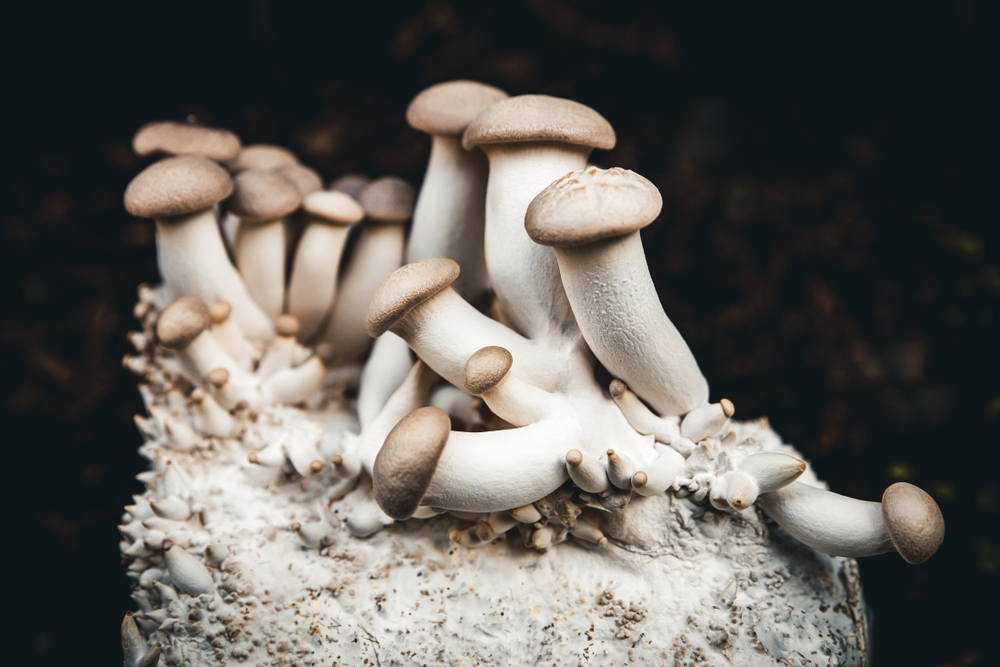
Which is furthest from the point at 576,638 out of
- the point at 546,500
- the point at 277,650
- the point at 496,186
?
the point at 496,186

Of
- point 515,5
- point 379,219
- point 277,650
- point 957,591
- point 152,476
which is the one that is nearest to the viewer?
point 277,650

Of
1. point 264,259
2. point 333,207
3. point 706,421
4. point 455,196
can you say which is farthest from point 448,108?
point 706,421

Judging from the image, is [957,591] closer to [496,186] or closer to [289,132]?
[496,186]

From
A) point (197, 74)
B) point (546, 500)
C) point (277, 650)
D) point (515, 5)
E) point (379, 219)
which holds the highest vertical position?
point (515, 5)

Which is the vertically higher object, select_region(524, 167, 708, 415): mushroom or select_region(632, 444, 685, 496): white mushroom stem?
select_region(524, 167, 708, 415): mushroom

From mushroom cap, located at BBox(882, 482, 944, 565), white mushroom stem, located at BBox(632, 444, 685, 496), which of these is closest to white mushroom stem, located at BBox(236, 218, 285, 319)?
white mushroom stem, located at BBox(632, 444, 685, 496)

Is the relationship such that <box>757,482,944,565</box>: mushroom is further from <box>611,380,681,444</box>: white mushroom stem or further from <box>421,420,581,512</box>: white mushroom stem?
<box>421,420,581,512</box>: white mushroom stem
